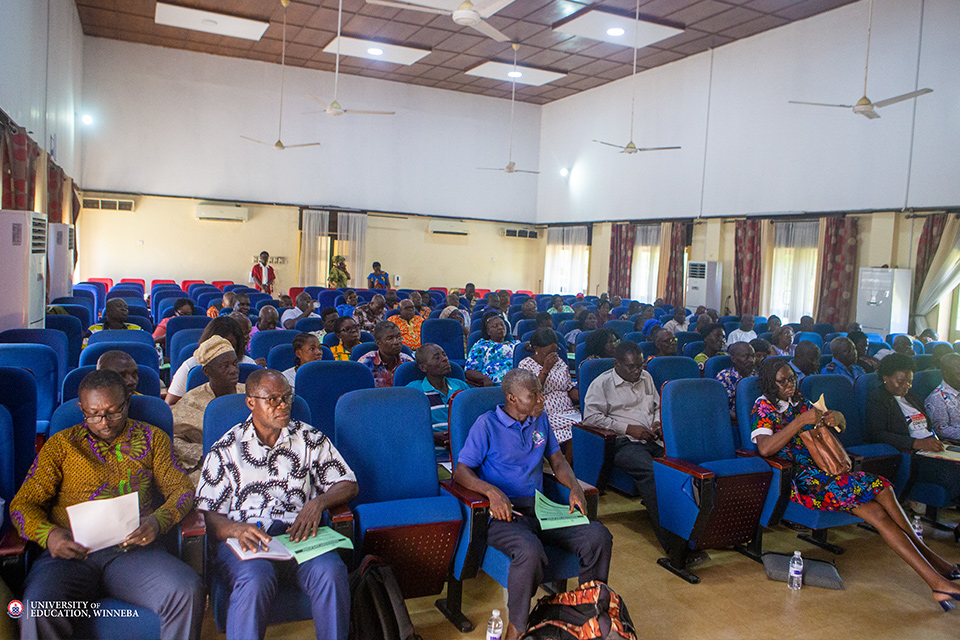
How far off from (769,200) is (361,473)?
11.2m

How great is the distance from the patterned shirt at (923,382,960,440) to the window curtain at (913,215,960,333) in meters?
5.69

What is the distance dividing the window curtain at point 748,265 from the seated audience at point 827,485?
29.9 feet

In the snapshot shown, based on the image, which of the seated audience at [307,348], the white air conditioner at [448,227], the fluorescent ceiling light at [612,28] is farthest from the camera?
the white air conditioner at [448,227]

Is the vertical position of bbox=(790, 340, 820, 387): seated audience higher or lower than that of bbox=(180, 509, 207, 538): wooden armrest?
higher

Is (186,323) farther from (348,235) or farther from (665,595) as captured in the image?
(348,235)

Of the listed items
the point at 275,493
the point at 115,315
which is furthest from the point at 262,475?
the point at 115,315

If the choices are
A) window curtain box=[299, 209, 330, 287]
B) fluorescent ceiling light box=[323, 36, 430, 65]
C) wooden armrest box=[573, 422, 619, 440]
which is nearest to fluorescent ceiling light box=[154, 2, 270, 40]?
fluorescent ceiling light box=[323, 36, 430, 65]

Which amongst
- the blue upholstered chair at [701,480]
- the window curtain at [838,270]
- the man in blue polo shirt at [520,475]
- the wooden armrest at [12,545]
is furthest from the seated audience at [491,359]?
the window curtain at [838,270]

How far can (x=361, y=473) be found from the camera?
3.34 metres

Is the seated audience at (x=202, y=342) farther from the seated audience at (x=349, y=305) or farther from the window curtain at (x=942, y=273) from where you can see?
the window curtain at (x=942, y=273)

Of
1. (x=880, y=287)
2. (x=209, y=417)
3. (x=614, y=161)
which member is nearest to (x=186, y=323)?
(x=209, y=417)

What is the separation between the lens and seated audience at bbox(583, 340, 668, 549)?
467cm

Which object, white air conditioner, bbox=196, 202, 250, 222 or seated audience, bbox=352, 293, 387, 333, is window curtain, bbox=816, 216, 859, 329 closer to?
seated audience, bbox=352, 293, 387, 333

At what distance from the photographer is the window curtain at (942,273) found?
9.77m
